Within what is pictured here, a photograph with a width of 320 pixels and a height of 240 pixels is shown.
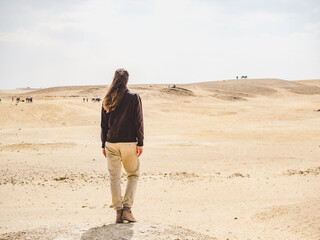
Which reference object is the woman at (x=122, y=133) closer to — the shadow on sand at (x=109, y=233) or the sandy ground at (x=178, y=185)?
the shadow on sand at (x=109, y=233)

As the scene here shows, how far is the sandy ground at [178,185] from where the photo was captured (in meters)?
6.09

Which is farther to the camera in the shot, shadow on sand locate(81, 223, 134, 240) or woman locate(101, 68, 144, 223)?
woman locate(101, 68, 144, 223)

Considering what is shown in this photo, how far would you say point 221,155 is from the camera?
50.4ft

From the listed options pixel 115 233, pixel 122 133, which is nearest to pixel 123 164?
pixel 122 133

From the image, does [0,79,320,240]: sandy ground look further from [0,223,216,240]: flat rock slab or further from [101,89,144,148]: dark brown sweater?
[101,89,144,148]: dark brown sweater

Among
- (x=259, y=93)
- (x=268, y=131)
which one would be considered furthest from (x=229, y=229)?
(x=259, y=93)

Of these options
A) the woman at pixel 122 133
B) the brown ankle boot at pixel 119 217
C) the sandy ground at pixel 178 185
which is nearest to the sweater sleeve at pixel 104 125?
the woman at pixel 122 133

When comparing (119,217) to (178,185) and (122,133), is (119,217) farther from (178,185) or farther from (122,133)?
(178,185)

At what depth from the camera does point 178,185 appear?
33.2 feet

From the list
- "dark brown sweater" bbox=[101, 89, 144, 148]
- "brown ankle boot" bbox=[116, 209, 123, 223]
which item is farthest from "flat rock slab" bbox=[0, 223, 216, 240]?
"dark brown sweater" bbox=[101, 89, 144, 148]

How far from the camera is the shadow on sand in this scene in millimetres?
4199

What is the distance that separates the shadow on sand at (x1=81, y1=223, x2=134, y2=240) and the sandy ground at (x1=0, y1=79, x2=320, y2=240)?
0.01 metres

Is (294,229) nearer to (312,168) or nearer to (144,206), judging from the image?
(144,206)

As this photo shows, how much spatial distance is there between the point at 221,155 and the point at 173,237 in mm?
11285
